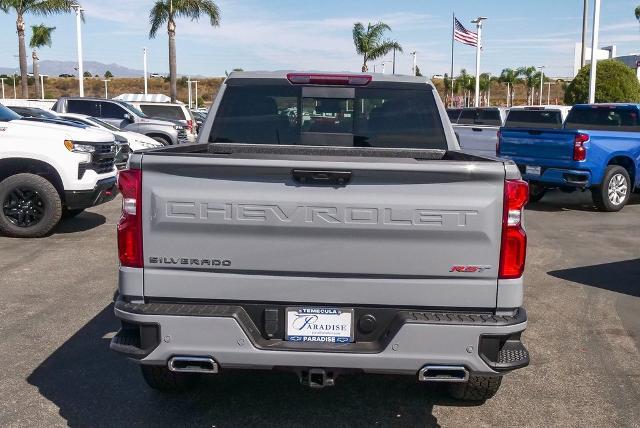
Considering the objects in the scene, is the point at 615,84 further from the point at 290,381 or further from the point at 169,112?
the point at 290,381

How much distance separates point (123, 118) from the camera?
65.4 feet

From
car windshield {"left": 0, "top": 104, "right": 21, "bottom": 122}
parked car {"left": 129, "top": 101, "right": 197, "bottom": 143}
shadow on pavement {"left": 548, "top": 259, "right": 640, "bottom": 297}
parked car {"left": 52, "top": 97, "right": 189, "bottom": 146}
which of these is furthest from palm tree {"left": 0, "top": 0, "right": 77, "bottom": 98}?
shadow on pavement {"left": 548, "top": 259, "right": 640, "bottom": 297}

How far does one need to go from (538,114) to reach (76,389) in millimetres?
14697

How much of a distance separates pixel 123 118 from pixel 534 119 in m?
11.3

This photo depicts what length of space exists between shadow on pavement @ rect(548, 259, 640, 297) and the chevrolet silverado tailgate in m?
4.56

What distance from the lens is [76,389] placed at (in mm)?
4438

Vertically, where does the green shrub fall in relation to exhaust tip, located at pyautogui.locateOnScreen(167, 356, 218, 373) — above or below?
above

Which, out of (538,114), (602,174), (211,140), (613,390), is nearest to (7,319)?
(211,140)

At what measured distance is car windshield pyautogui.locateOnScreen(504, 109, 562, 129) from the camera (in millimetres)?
16547

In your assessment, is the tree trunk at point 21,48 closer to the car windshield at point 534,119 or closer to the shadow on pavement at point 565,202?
the car windshield at point 534,119

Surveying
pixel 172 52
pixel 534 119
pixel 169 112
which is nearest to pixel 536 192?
pixel 534 119

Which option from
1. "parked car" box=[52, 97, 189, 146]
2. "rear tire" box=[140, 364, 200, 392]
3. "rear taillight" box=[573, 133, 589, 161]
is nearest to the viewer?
"rear tire" box=[140, 364, 200, 392]

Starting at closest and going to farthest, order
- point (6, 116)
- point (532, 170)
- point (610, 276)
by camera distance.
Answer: point (610, 276) < point (6, 116) < point (532, 170)

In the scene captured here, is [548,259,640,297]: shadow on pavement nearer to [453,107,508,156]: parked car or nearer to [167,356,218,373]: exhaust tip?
[167,356,218,373]: exhaust tip
